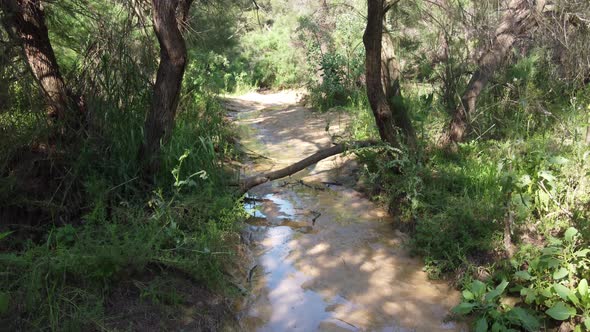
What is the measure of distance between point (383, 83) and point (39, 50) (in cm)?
419

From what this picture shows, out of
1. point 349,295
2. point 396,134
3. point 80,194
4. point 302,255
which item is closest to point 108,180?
point 80,194

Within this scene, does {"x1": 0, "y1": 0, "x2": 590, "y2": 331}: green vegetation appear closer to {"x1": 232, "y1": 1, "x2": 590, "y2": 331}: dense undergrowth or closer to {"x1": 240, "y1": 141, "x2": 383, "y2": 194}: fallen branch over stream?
{"x1": 232, "y1": 1, "x2": 590, "y2": 331}: dense undergrowth

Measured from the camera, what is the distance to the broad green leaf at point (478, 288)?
374cm

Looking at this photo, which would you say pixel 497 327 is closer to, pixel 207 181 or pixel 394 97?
pixel 207 181

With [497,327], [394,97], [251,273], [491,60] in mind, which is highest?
[491,60]

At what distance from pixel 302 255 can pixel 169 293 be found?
163 cm

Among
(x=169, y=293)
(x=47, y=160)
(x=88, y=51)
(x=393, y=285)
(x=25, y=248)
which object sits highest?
(x=88, y=51)

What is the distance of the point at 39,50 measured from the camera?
16.2 ft

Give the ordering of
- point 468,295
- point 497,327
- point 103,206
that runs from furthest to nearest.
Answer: point 103,206
point 468,295
point 497,327

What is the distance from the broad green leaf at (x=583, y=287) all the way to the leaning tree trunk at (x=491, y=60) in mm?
3394

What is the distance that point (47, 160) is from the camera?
15.8 ft

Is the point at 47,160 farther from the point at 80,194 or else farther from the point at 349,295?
the point at 349,295

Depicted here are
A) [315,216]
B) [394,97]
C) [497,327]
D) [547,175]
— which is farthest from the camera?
A: [394,97]

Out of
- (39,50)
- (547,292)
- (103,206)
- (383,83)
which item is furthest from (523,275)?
(39,50)
